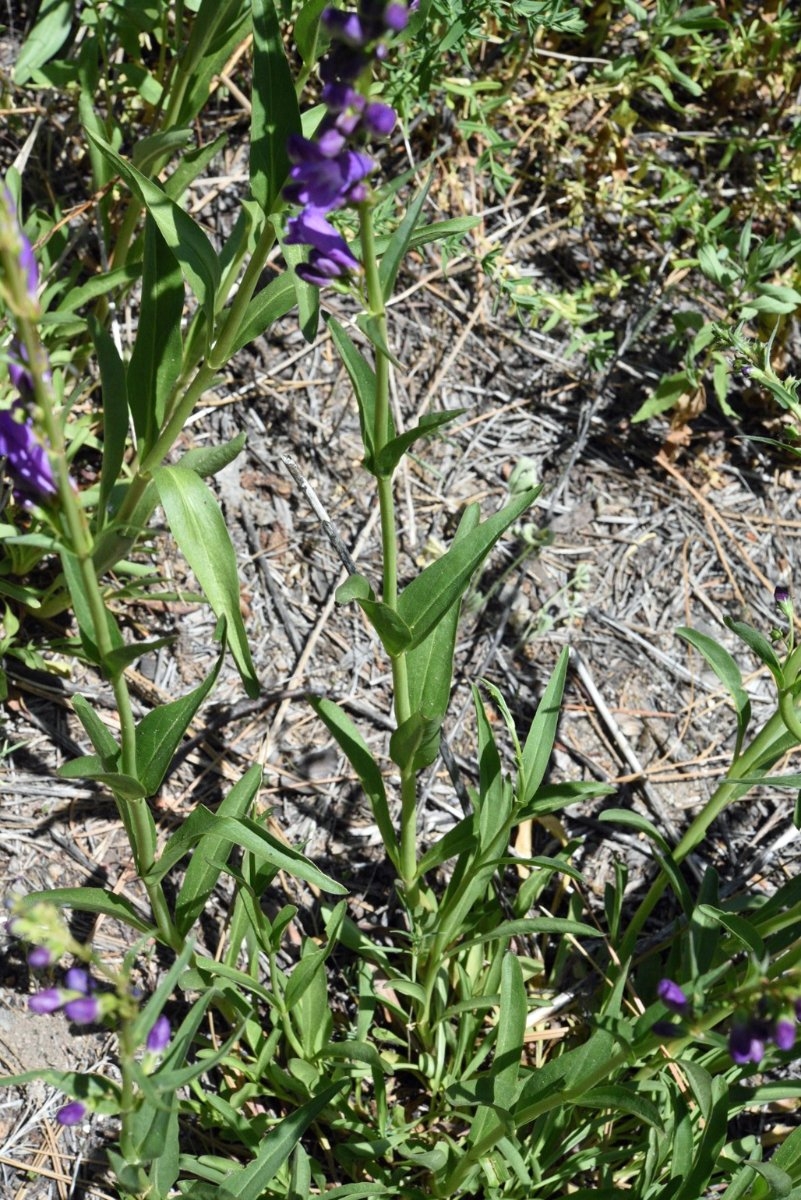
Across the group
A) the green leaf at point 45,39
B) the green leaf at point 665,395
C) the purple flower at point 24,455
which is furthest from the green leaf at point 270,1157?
the green leaf at point 45,39

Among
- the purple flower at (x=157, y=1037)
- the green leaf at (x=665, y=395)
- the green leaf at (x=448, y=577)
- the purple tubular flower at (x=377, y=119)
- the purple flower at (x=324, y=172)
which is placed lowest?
the purple flower at (x=157, y=1037)

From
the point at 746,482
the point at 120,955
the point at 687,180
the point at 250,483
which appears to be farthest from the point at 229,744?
the point at 687,180

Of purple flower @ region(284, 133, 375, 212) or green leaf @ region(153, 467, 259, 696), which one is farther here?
green leaf @ region(153, 467, 259, 696)

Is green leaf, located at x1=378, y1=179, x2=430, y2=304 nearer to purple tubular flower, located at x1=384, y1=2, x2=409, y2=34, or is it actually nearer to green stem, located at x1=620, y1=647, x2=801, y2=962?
purple tubular flower, located at x1=384, y1=2, x2=409, y2=34

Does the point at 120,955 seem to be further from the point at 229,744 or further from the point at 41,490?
the point at 41,490

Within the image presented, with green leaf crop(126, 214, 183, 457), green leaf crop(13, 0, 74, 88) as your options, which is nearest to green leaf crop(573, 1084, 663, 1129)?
green leaf crop(126, 214, 183, 457)

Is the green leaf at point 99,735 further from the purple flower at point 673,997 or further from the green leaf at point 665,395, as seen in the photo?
the green leaf at point 665,395

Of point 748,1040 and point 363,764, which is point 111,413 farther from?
point 748,1040
